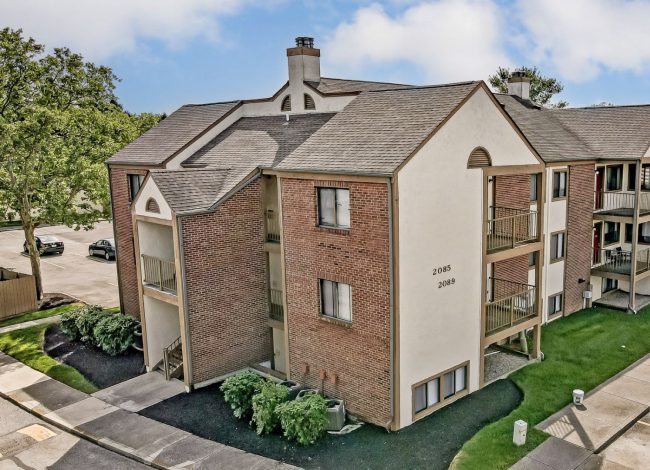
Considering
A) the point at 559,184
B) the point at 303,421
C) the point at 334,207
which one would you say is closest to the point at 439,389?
the point at 303,421

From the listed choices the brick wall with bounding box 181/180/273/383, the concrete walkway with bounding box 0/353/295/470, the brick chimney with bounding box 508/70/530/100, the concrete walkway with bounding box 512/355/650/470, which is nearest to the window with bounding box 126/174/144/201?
the brick wall with bounding box 181/180/273/383

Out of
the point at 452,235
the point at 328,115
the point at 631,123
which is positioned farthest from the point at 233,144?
the point at 631,123

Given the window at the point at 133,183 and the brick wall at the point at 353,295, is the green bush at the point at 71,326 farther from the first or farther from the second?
the brick wall at the point at 353,295

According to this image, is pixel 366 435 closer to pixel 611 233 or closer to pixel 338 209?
pixel 338 209

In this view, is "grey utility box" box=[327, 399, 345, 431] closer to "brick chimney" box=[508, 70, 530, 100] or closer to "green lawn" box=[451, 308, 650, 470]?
"green lawn" box=[451, 308, 650, 470]

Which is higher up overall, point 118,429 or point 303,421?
point 303,421

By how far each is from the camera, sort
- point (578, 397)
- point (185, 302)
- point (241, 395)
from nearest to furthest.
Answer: point (241, 395), point (578, 397), point (185, 302)
